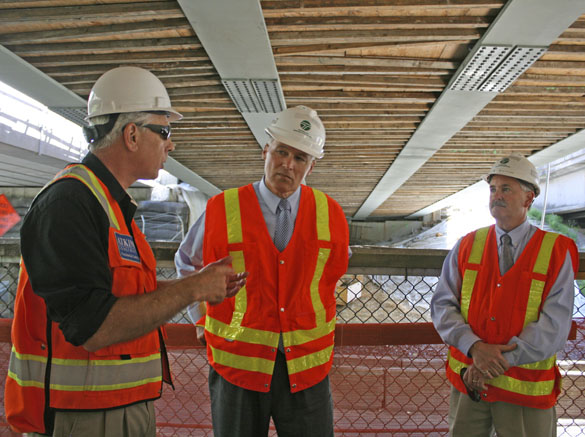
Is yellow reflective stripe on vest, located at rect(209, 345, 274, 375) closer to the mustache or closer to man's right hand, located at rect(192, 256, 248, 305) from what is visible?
man's right hand, located at rect(192, 256, 248, 305)

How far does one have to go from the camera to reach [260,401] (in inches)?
69.9

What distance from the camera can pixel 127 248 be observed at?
4.42 feet

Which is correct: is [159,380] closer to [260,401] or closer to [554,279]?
[260,401]

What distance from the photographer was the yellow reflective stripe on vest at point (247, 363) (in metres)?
1.75

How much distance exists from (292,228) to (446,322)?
100cm

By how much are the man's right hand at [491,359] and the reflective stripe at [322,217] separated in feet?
3.13

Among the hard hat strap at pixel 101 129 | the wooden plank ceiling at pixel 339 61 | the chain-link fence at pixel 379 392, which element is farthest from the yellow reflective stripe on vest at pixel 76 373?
the wooden plank ceiling at pixel 339 61

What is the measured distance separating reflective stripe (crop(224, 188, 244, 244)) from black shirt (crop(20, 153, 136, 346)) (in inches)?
29.6

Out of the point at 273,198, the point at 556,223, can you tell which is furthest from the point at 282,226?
the point at 556,223

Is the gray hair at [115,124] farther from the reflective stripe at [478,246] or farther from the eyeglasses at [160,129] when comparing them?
the reflective stripe at [478,246]

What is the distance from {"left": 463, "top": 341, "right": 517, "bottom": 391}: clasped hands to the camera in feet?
6.30

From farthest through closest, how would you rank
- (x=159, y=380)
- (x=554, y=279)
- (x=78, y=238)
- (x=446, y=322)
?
(x=446, y=322)
(x=554, y=279)
(x=159, y=380)
(x=78, y=238)

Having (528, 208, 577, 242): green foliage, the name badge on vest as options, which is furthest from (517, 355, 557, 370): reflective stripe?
(528, 208, 577, 242): green foliage

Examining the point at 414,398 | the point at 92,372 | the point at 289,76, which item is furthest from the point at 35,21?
the point at 414,398
